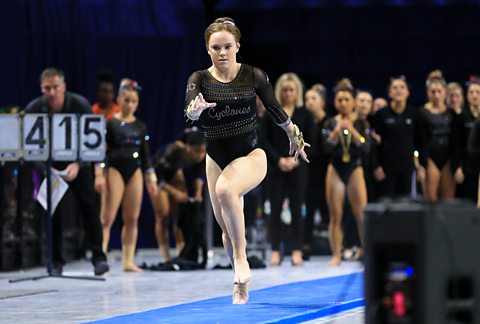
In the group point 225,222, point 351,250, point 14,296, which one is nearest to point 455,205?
point 225,222

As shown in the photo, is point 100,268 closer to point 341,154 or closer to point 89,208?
point 89,208

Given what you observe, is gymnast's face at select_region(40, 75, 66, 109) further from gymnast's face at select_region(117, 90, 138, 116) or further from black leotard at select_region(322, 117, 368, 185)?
black leotard at select_region(322, 117, 368, 185)

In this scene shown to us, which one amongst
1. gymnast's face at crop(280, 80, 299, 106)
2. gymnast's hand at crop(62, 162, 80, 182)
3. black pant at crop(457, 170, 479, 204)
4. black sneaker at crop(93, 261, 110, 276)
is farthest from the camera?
black pant at crop(457, 170, 479, 204)

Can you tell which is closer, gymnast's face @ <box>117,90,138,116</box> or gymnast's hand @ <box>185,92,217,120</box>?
gymnast's hand @ <box>185,92,217,120</box>

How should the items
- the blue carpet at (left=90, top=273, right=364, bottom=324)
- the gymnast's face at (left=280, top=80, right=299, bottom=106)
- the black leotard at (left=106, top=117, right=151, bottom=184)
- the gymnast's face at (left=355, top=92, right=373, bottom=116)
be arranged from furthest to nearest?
the gymnast's face at (left=355, top=92, right=373, bottom=116) < the gymnast's face at (left=280, top=80, right=299, bottom=106) < the black leotard at (left=106, top=117, right=151, bottom=184) < the blue carpet at (left=90, top=273, right=364, bottom=324)

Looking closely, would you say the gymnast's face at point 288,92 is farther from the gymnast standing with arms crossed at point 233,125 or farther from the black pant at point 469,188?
the gymnast standing with arms crossed at point 233,125

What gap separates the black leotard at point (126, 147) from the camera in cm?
1130

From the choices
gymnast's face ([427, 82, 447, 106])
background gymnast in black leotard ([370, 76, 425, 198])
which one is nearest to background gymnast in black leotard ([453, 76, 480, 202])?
gymnast's face ([427, 82, 447, 106])

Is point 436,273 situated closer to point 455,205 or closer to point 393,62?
point 455,205

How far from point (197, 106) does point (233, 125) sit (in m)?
0.65

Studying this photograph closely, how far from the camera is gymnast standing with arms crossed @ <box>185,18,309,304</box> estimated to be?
731 cm

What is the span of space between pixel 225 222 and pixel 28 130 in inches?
127

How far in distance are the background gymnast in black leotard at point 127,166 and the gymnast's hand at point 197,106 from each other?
4.36 metres

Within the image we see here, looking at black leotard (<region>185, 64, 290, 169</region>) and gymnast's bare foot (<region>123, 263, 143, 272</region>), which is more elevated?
black leotard (<region>185, 64, 290, 169</region>)
